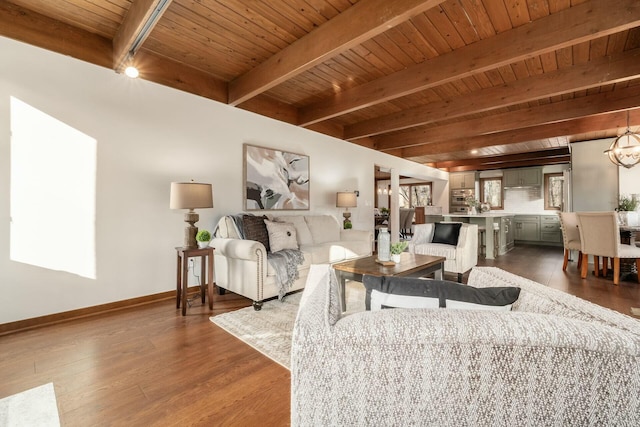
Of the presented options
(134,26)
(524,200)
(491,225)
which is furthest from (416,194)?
(134,26)

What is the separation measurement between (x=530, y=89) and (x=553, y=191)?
20.5 ft

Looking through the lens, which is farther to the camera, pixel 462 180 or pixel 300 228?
pixel 462 180

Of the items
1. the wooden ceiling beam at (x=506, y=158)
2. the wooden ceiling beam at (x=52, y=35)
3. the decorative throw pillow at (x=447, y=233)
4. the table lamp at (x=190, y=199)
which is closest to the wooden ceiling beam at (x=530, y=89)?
the decorative throw pillow at (x=447, y=233)

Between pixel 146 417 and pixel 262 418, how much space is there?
1.88 feet

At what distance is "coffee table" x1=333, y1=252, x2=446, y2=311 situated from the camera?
2.51m

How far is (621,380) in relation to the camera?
0.61 meters

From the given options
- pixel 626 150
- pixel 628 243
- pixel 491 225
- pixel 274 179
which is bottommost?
pixel 628 243

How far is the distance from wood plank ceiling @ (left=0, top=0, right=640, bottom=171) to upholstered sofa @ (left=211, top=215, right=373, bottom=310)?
65.1 inches

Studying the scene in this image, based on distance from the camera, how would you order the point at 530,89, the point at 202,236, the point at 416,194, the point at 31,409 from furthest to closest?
the point at 416,194 → the point at 530,89 → the point at 202,236 → the point at 31,409

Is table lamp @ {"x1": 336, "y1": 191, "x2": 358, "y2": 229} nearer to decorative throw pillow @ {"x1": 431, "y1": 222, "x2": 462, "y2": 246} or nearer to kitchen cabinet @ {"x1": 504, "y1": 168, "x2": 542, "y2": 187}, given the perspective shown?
decorative throw pillow @ {"x1": 431, "y1": 222, "x2": 462, "y2": 246}

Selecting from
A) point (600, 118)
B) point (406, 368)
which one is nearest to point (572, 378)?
point (406, 368)

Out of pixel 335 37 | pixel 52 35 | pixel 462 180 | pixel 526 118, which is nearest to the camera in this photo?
pixel 335 37

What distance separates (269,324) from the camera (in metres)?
2.52

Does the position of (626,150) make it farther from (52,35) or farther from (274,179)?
(52,35)
